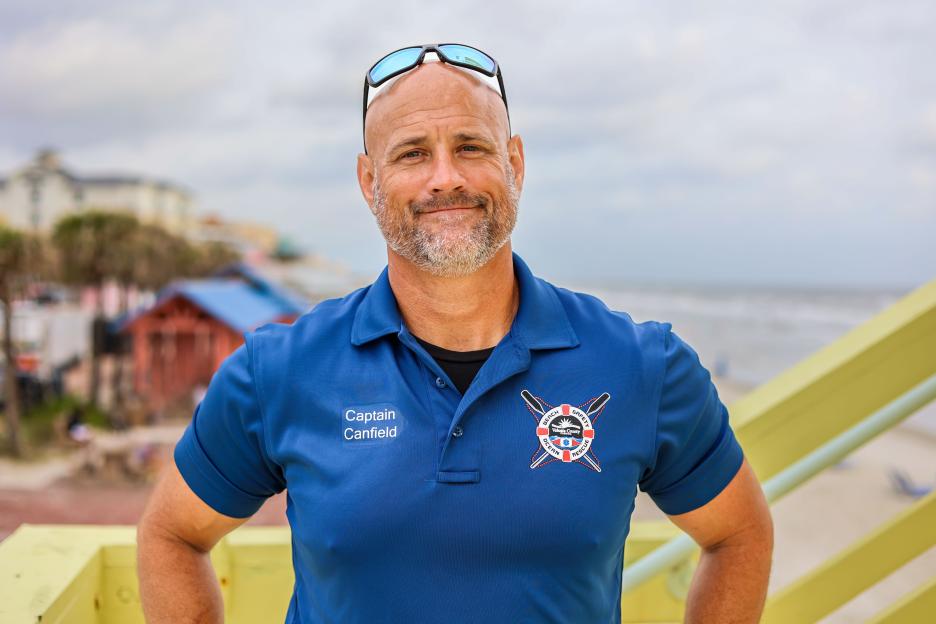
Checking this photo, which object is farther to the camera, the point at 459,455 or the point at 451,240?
the point at 451,240


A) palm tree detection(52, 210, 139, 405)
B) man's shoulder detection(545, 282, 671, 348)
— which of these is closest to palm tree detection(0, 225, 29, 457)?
palm tree detection(52, 210, 139, 405)

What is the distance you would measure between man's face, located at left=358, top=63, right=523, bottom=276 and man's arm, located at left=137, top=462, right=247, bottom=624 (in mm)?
682

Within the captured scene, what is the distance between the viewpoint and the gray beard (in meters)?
1.68

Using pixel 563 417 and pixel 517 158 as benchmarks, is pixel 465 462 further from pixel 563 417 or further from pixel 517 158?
pixel 517 158

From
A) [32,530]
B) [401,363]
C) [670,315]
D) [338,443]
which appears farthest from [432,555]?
[670,315]

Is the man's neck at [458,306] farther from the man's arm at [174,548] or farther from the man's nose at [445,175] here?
the man's arm at [174,548]

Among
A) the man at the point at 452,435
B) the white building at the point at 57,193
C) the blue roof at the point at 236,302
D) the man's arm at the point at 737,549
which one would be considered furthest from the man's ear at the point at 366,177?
the white building at the point at 57,193

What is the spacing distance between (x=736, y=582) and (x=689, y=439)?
1.11 ft

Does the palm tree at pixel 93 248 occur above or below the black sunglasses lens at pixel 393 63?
below

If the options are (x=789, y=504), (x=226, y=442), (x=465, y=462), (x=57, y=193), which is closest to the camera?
(x=465, y=462)

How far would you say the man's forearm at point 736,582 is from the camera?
170cm

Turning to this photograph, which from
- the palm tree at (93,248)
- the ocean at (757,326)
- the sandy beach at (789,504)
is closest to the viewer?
the sandy beach at (789,504)

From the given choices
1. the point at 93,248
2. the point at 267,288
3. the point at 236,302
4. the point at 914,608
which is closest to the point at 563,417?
the point at 914,608

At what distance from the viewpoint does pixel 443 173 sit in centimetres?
168
